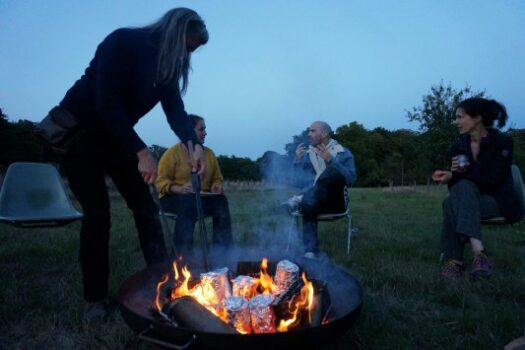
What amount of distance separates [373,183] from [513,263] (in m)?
28.4

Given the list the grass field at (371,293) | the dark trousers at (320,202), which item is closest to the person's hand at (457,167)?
the grass field at (371,293)

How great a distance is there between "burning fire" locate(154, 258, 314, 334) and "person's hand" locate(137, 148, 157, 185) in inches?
22.7

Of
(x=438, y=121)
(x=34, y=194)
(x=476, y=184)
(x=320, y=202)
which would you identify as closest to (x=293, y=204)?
(x=320, y=202)

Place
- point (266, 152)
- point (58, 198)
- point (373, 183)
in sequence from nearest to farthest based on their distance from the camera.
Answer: point (58, 198)
point (266, 152)
point (373, 183)

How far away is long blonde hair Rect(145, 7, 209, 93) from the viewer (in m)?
2.09

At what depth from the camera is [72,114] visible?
2.16 m

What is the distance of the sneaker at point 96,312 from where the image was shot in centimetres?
221

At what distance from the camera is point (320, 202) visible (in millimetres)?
3885

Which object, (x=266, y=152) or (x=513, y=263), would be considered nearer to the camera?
(x=513, y=263)

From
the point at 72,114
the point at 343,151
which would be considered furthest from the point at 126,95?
the point at 343,151

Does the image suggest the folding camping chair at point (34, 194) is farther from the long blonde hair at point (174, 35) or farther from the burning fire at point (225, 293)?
the long blonde hair at point (174, 35)

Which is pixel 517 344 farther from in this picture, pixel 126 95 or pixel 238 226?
pixel 238 226

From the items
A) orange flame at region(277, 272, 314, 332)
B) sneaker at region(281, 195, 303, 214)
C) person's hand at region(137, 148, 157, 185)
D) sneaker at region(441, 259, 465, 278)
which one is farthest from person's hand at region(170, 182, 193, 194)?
sneaker at region(441, 259, 465, 278)

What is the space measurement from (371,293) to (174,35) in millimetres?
2117
